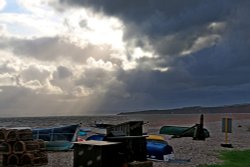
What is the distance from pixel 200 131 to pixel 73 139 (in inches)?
566

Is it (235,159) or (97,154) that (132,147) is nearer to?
(97,154)

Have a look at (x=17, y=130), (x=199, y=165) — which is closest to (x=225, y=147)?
(x=199, y=165)

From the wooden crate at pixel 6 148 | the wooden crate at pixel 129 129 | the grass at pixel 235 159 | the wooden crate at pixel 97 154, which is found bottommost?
the grass at pixel 235 159

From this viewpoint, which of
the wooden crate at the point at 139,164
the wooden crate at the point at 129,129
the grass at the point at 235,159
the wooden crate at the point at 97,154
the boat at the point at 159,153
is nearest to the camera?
the wooden crate at the point at 97,154

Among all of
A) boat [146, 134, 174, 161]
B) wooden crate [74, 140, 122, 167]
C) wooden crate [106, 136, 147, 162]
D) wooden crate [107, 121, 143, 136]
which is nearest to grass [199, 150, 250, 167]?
boat [146, 134, 174, 161]

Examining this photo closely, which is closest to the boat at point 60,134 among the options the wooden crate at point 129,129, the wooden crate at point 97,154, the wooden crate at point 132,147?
the wooden crate at point 129,129

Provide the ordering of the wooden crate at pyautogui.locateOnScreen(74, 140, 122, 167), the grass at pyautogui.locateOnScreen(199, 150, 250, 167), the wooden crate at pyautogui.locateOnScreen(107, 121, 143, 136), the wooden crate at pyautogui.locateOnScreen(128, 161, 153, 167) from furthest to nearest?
the grass at pyautogui.locateOnScreen(199, 150, 250, 167) < the wooden crate at pyautogui.locateOnScreen(107, 121, 143, 136) < the wooden crate at pyautogui.locateOnScreen(128, 161, 153, 167) < the wooden crate at pyautogui.locateOnScreen(74, 140, 122, 167)

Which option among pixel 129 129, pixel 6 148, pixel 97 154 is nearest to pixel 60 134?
pixel 6 148

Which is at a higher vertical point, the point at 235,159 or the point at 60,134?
the point at 60,134

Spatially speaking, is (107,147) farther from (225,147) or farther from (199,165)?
(225,147)

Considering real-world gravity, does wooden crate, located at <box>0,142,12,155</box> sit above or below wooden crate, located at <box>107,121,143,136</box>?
below

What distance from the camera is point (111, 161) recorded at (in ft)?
45.9

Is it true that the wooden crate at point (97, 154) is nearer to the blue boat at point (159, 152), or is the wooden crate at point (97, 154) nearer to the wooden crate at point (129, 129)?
the wooden crate at point (129, 129)

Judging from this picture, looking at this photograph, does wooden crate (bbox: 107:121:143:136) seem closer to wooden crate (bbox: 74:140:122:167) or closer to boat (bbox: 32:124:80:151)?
wooden crate (bbox: 74:140:122:167)
